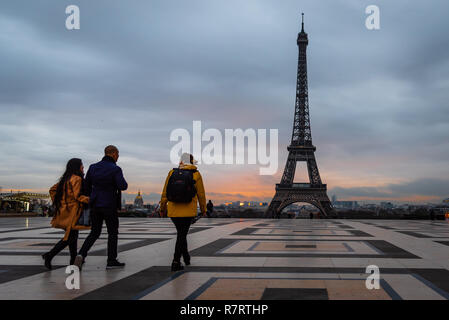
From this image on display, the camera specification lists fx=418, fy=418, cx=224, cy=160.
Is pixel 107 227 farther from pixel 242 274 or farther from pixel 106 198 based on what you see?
pixel 242 274

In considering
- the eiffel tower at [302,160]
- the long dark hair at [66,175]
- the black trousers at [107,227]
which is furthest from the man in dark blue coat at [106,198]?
the eiffel tower at [302,160]

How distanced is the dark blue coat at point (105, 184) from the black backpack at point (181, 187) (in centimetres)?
74

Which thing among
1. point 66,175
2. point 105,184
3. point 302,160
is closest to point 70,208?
point 66,175

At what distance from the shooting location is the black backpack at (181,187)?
6.30 metres

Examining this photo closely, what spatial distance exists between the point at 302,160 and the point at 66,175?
62158 mm

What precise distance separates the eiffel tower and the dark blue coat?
174 ft

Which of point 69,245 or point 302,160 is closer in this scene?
point 69,245

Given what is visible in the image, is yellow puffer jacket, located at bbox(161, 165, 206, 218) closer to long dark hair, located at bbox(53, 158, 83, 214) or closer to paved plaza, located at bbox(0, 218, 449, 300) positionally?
paved plaza, located at bbox(0, 218, 449, 300)

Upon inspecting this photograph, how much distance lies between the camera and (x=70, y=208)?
6.51 metres

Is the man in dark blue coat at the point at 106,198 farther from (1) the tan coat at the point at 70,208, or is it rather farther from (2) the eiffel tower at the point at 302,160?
(2) the eiffel tower at the point at 302,160

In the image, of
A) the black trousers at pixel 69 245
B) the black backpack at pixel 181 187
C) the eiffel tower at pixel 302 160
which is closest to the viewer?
the black backpack at pixel 181 187
